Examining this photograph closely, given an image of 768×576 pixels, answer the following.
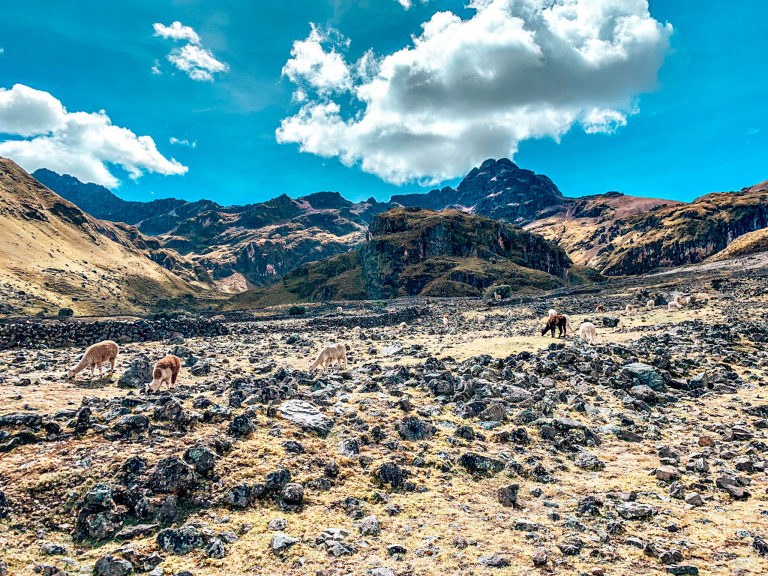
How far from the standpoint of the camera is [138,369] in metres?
17.6

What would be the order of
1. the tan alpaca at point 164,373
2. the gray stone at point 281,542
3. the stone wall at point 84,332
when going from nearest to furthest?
the gray stone at point 281,542, the tan alpaca at point 164,373, the stone wall at point 84,332

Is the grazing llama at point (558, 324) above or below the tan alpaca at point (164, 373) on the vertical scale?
above

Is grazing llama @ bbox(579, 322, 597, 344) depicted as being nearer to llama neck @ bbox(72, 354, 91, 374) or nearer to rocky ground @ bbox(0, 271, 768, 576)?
rocky ground @ bbox(0, 271, 768, 576)

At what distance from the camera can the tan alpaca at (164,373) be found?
15211 mm

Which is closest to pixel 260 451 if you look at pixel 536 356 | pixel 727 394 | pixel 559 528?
pixel 559 528

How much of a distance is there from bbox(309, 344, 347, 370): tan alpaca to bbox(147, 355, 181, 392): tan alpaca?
6983 millimetres

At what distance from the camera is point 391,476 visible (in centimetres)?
972

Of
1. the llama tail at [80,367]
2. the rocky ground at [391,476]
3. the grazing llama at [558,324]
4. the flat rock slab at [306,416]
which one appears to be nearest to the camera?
the rocky ground at [391,476]

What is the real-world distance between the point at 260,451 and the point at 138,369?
11.0 m

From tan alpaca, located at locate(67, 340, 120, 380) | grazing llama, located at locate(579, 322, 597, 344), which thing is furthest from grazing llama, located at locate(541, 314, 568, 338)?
tan alpaca, located at locate(67, 340, 120, 380)

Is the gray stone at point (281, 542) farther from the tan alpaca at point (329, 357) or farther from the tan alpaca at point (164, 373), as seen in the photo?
the tan alpaca at point (329, 357)

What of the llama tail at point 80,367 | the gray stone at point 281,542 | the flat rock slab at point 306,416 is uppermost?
the llama tail at point 80,367

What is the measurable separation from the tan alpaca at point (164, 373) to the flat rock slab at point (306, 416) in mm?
6104

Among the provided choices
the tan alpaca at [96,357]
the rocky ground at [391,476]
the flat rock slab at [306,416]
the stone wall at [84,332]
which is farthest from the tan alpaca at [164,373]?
the stone wall at [84,332]
